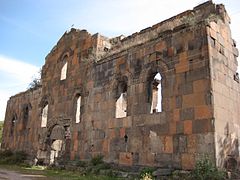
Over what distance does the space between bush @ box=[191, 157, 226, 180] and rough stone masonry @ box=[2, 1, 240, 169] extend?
0.26 m

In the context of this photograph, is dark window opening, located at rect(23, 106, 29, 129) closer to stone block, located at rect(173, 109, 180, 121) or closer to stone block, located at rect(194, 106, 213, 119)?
stone block, located at rect(173, 109, 180, 121)

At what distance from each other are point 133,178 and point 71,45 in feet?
30.2

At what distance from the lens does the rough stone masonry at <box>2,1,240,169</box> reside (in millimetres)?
8742

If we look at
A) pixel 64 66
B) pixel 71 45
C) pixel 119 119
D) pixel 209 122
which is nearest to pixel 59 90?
pixel 64 66

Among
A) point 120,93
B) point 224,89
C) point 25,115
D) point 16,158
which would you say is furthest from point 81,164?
point 25,115

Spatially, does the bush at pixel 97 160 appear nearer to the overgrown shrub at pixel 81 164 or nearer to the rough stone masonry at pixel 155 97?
the rough stone masonry at pixel 155 97

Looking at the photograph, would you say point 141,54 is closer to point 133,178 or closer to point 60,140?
point 133,178

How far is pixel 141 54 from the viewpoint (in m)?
11.1

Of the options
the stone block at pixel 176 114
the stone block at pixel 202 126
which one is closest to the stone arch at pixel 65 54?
the stone block at pixel 176 114

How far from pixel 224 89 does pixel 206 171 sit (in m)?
2.91

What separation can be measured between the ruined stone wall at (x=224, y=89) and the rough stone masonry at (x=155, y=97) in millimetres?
32

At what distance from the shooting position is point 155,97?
13.3 m

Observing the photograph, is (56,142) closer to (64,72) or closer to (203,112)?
(64,72)

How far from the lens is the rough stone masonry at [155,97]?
28.7 feet
